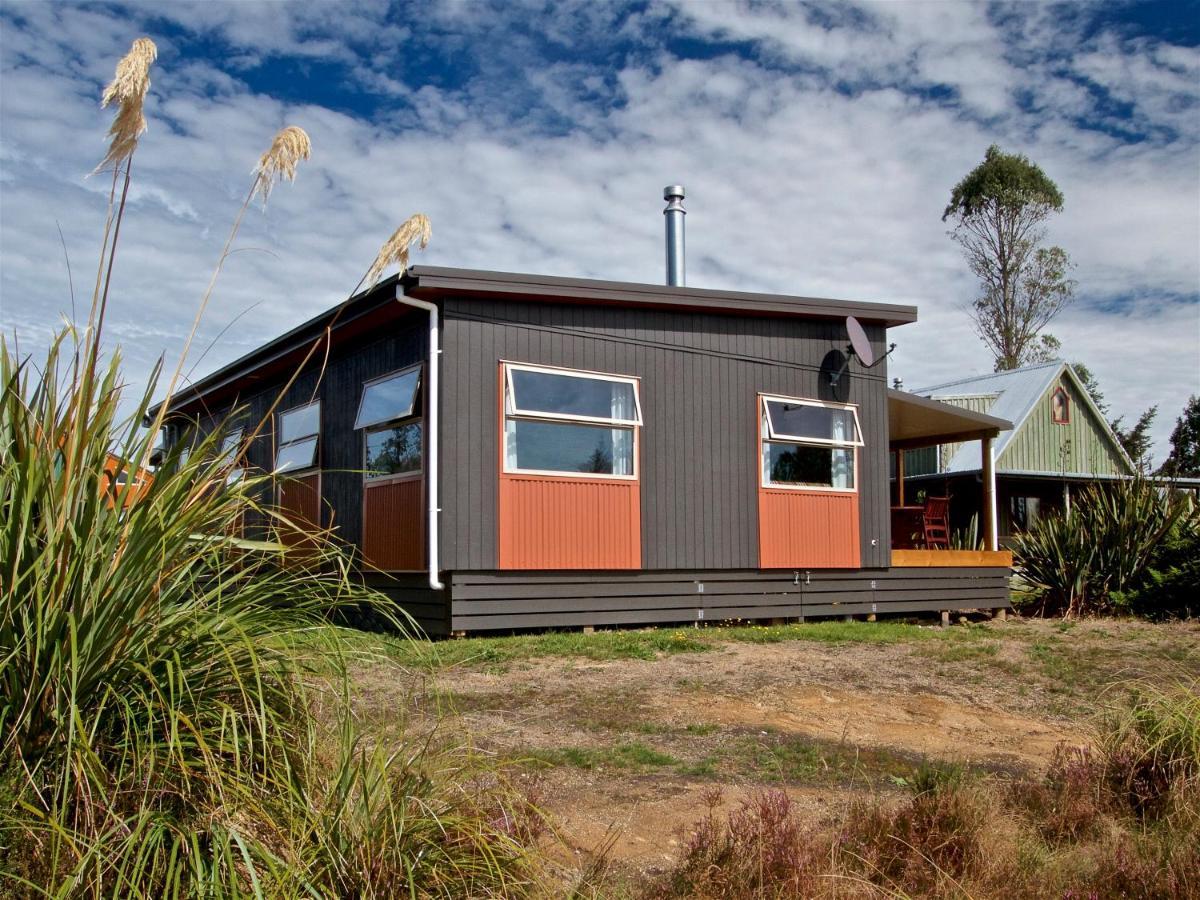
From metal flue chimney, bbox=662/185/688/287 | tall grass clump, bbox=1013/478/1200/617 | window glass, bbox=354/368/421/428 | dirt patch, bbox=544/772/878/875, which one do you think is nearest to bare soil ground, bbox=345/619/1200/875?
dirt patch, bbox=544/772/878/875

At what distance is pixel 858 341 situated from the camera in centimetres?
1151

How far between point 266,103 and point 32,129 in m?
2.06

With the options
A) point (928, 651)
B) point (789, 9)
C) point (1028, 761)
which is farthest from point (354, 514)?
point (1028, 761)

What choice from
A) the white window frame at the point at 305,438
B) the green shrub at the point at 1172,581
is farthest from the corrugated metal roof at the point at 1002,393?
the white window frame at the point at 305,438

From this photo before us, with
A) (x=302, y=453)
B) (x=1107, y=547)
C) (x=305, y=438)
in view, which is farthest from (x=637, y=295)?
(x=1107, y=547)

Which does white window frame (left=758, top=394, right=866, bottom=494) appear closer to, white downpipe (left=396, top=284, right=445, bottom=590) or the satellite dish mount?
the satellite dish mount

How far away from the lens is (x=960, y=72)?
13.2 metres

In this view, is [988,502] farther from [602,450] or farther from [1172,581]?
[602,450]

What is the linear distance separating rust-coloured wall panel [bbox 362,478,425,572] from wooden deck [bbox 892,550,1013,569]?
5.81 m

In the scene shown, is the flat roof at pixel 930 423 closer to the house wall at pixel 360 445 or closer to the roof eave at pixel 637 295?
the roof eave at pixel 637 295

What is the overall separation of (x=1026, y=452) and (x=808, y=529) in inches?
564

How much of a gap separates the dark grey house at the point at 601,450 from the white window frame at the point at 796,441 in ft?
0.08

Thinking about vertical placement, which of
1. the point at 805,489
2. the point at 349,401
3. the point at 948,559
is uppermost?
the point at 349,401

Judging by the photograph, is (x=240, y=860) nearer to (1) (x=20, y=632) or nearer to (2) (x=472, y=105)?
(1) (x=20, y=632)
